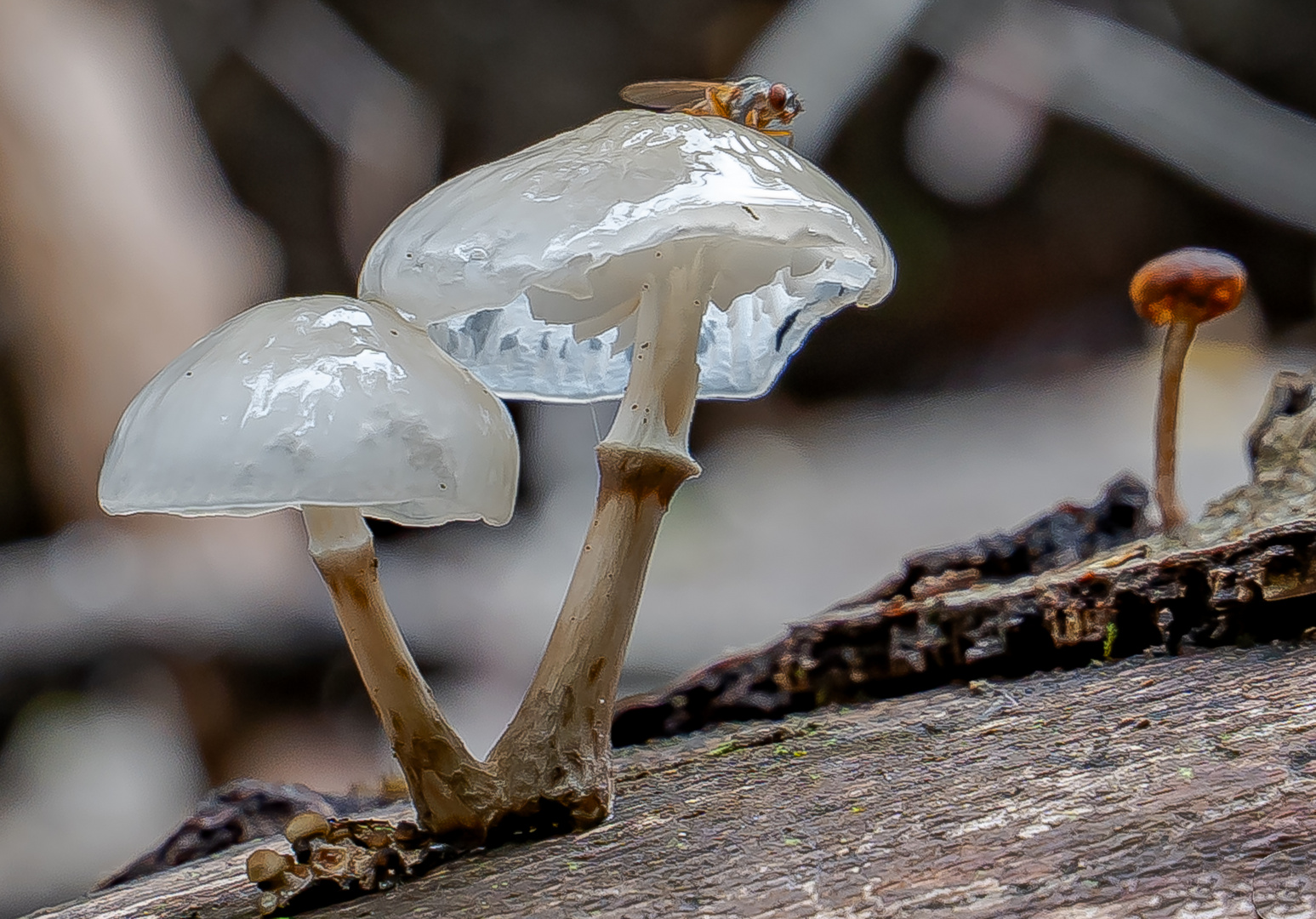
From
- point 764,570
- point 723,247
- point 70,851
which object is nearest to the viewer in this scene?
point 723,247

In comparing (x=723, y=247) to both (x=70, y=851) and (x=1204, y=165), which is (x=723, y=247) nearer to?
(x=70, y=851)

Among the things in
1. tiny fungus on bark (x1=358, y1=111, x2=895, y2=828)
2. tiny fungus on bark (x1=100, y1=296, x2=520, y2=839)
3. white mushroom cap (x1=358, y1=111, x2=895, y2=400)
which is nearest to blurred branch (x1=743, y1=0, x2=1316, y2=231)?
tiny fungus on bark (x1=358, y1=111, x2=895, y2=828)

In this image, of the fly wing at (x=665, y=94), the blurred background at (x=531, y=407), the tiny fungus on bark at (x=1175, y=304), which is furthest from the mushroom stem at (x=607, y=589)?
the blurred background at (x=531, y=407)

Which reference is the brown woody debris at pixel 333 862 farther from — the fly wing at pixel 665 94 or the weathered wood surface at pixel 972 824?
the fly wing at pixel 665 94

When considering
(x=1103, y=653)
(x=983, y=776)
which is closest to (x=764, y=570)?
A: (x=1103, y=653)


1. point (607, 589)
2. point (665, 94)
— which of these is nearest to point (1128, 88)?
point (665, 94)

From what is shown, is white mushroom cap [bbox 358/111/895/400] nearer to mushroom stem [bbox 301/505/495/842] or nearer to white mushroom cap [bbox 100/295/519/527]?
white mushroom cap [bbox 100/295/519/527]
